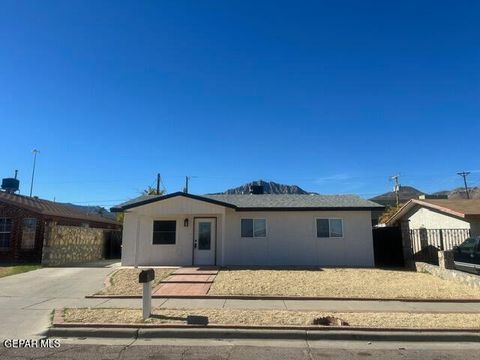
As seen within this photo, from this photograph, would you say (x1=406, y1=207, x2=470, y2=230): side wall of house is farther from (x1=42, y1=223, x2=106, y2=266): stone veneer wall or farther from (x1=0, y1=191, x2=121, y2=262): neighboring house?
(x1=0, y1=191, x2=121, y2=262): neighboring house

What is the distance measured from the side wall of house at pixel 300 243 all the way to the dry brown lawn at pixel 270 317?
996cm

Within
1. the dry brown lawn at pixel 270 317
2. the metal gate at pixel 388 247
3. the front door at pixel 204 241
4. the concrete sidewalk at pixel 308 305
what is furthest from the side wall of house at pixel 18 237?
the metal gate at pixel 388 247

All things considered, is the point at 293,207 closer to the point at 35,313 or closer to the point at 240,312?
the point at 240,312

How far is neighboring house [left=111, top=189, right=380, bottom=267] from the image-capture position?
1864cm

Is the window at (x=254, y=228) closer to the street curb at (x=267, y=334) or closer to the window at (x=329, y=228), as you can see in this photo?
the window at (x=329, y=228)

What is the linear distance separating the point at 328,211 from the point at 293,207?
1.75m

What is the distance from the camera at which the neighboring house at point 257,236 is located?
1864cm

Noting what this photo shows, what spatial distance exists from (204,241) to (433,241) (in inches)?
426

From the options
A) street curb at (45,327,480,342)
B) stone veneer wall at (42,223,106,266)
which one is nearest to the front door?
stone veneer wall at (42,223,106,266)

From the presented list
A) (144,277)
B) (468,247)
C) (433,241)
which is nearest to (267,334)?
(144,277)

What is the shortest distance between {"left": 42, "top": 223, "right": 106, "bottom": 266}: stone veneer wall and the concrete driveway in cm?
178

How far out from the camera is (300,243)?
62.0ft

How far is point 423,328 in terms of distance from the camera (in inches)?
290

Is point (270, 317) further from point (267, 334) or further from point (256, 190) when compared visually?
point (256, 190)
